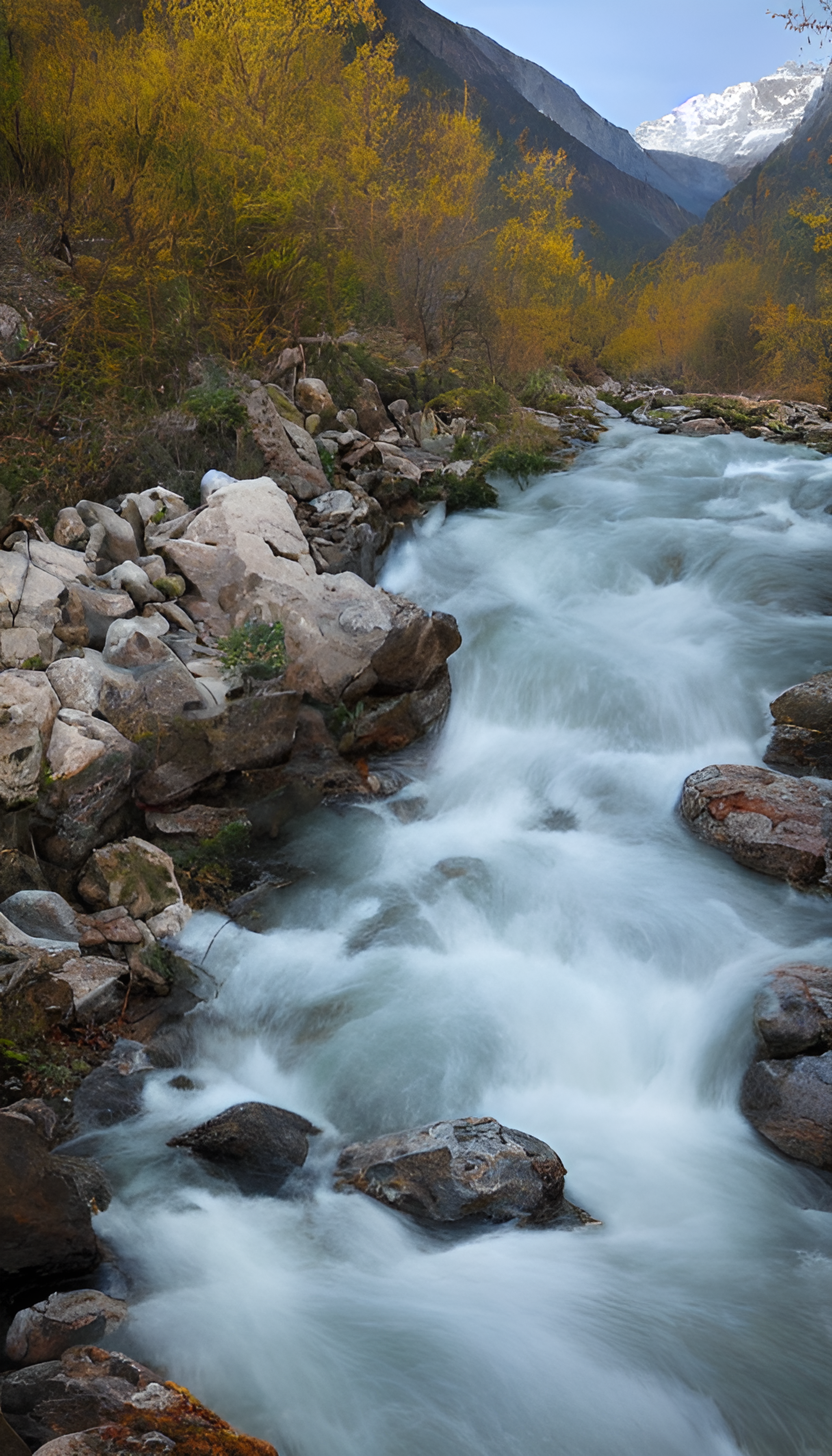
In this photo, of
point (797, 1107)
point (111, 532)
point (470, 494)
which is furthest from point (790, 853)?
point (470, 494)

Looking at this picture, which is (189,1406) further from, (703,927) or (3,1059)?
(703,927)

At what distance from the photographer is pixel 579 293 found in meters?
36.6

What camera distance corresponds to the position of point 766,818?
701 centimetres

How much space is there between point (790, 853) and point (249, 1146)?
447cm

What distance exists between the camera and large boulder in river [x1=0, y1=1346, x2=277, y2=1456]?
264 centimetres

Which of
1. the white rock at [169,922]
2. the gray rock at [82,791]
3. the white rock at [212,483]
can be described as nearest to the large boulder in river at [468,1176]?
the white rock at [169,922]

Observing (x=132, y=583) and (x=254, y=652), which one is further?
(x=132, y=583)

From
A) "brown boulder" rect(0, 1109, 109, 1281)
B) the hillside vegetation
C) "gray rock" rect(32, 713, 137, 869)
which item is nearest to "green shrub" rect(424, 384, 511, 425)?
the hillside vegetation

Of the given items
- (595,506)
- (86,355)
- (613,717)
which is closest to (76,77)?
(86,355)

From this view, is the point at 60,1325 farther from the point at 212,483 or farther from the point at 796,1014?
the point at 212,483

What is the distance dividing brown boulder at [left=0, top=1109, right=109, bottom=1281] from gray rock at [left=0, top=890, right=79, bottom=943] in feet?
5.90

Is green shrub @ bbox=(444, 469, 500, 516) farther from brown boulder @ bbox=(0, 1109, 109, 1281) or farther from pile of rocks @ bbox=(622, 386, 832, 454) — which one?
brown boulder @ bbox=(0, 1109, 109, 1281)

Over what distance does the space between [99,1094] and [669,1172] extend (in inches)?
125

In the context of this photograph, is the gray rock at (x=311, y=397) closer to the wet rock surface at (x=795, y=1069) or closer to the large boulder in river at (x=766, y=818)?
the large boulder in river at (x=766, y=818)
